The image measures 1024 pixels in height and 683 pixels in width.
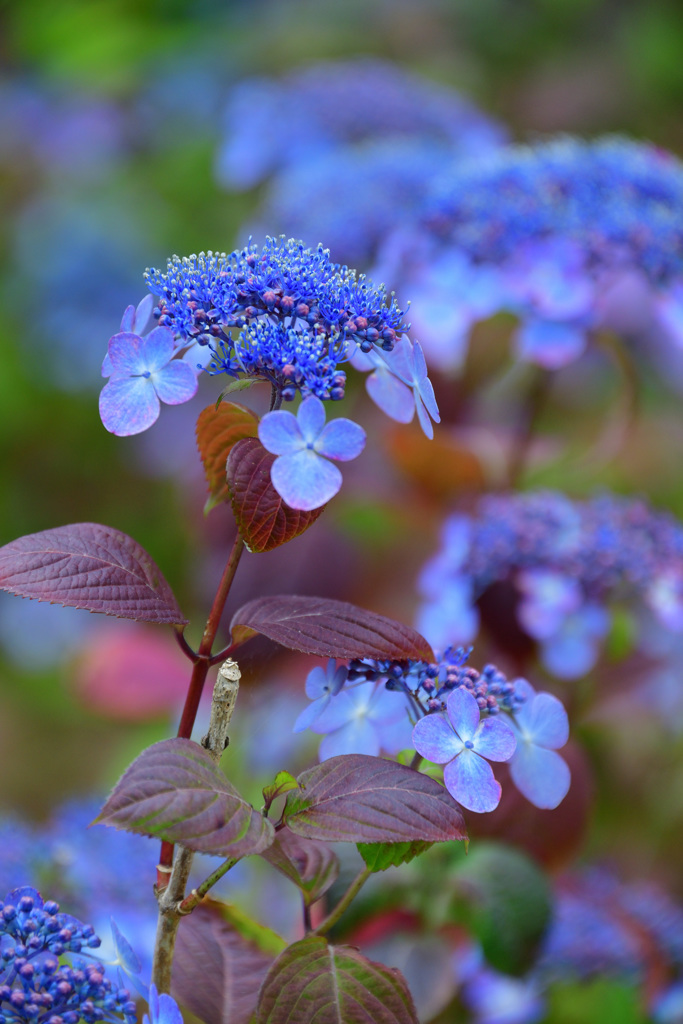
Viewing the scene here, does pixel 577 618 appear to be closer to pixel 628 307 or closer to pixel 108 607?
pixel 108 607

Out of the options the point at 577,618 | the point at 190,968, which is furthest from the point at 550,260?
the point at 190,968

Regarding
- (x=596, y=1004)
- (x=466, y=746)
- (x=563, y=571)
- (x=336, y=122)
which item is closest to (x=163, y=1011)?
(x=466, y=746)

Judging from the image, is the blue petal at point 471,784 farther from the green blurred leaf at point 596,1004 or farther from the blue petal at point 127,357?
the green blurred leaf at point 596,1004

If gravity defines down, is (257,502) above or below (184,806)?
above

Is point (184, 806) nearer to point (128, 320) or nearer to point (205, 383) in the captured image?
point (128, 320)

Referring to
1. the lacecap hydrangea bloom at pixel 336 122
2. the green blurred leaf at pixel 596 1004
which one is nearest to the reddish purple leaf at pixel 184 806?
the green blurred leaf at pixel 596 1004

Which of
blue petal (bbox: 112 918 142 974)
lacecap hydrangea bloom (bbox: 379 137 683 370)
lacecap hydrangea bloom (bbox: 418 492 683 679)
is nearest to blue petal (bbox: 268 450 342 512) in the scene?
blue petal (bbox: 112 918 142 974)
